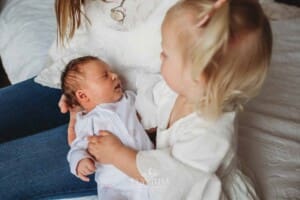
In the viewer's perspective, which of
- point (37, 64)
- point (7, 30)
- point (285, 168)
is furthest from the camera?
point (7, 30)

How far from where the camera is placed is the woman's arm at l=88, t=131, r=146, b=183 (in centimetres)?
96

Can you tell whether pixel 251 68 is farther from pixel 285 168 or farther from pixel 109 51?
pixel 109 51

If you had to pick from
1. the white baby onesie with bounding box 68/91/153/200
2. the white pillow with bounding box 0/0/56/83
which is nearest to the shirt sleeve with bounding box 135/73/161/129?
the white baby onesie with bounding box 68/91/153/200

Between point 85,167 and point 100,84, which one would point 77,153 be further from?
point 100,84

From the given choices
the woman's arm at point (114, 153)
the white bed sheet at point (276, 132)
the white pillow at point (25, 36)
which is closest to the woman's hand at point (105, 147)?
the woman's arm at point (114, 153)

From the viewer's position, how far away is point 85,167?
1.02 meters

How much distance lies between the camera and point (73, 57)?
51.4 inches

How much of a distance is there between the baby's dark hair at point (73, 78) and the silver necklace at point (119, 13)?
11 cm

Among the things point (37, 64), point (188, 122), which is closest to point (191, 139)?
point (188, 122)

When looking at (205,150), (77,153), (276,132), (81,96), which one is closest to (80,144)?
(77,153)

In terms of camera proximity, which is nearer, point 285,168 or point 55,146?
point 285,168

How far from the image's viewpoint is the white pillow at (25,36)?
1.62 m

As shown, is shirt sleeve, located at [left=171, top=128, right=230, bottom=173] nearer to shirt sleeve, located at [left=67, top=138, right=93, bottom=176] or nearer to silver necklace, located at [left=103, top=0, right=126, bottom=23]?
shirt sleeve, located at [left=67, top=138, right=93, bottom=176]

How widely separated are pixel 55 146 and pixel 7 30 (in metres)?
0.76
